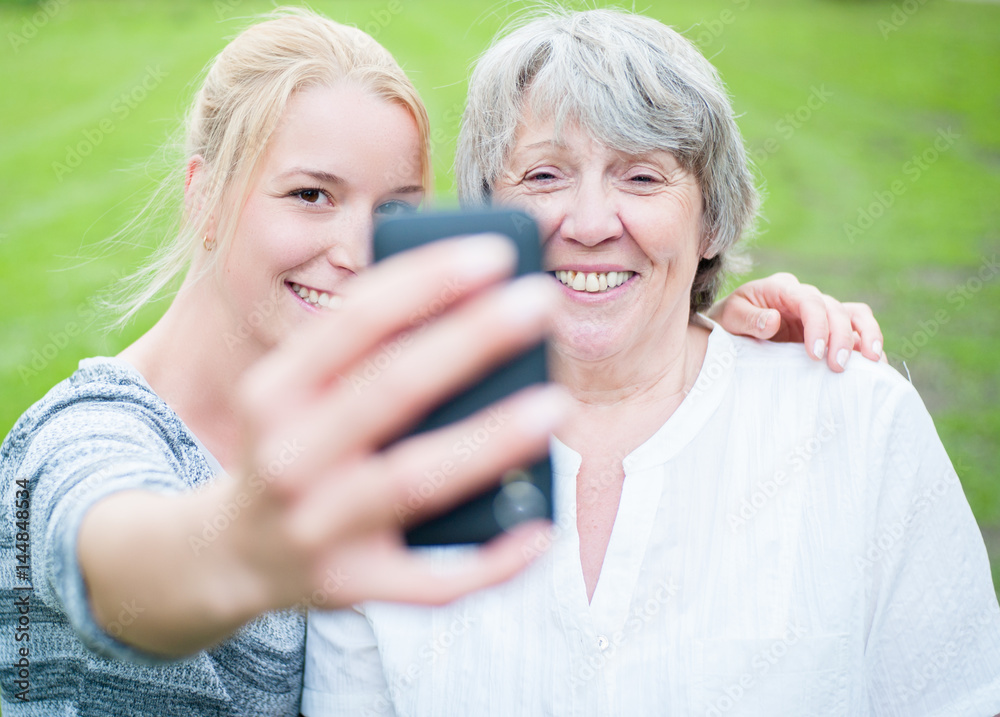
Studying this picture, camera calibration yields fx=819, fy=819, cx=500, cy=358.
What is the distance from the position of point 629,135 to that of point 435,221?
1.25 m

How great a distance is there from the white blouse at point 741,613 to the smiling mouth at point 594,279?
44 centimetres

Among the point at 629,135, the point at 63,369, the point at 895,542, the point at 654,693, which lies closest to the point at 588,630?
the point at 654,693

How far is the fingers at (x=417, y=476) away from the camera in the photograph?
69cm

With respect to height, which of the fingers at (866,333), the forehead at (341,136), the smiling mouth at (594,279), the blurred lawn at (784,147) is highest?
the forehead at (341,136)

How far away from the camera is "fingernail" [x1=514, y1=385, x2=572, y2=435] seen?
71 centimetres

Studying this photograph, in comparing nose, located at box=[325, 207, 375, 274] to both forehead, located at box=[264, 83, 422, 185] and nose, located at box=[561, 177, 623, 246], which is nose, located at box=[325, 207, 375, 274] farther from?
nose, located at box=[561, 177, 623, 246]

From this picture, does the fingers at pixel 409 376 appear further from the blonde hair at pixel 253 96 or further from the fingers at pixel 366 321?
the blonde hair at pixel 253 96

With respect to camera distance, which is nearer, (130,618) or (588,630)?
(130,618)

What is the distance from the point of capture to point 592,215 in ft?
6.57

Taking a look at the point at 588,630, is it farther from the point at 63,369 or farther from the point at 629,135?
the point at 63,369

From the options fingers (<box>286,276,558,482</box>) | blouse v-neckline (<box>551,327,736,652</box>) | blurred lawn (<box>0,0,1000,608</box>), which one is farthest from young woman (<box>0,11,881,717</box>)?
blurred lawn (<box>0,0,1000,608</box>)

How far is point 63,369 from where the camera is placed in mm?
5645

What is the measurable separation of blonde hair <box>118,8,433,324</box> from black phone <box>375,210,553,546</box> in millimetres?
1382

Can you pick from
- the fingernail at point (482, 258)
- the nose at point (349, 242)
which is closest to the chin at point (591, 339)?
the nose at point (349, 242)
